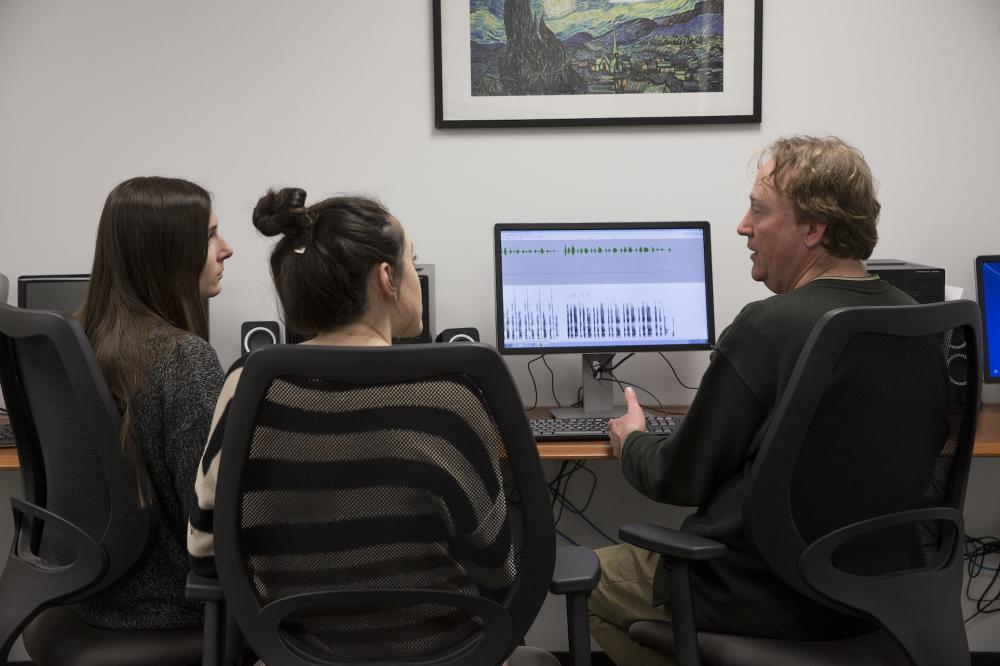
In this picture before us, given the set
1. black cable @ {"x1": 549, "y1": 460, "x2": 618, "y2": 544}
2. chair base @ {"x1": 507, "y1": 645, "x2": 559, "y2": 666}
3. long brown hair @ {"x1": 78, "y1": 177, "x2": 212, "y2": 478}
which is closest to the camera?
chair base @ {"x1": 507, "y1": 645, "x2": 559, "y2": 666}

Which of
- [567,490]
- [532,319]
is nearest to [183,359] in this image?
[532,319]

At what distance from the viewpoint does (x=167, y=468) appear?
5.38 feet

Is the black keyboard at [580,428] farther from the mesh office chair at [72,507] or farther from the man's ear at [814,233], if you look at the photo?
the mesh office chair at [72,507]

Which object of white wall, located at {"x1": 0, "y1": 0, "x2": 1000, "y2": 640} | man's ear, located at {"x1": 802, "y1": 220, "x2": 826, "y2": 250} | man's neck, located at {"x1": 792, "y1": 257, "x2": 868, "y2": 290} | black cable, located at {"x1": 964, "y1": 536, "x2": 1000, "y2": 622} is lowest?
black cable, located at {"x1": 964, "y1": 536, "x2": 1000, "y2": 622}

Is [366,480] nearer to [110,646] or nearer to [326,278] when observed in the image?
[326,278]

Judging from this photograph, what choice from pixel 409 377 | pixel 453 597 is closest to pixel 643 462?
pixel 453 597

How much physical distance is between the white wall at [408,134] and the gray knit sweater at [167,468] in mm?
1158

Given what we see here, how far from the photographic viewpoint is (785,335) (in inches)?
60.1

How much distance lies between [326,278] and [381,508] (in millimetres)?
344

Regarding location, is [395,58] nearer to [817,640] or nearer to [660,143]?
[660,143]

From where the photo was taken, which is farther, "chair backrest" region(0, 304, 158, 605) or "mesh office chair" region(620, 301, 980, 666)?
"chair backrest" region(0, 304, 158, 605)

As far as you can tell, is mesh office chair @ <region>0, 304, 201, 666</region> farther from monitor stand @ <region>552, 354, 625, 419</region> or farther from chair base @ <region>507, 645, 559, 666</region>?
monitor stand @ <region>552, 354, 625, 419</region>

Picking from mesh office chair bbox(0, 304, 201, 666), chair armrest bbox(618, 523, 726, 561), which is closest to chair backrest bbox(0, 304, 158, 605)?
mesh office chair bbox(0, 304, 201, 666)

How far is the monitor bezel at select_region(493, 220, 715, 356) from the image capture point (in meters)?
2.49
